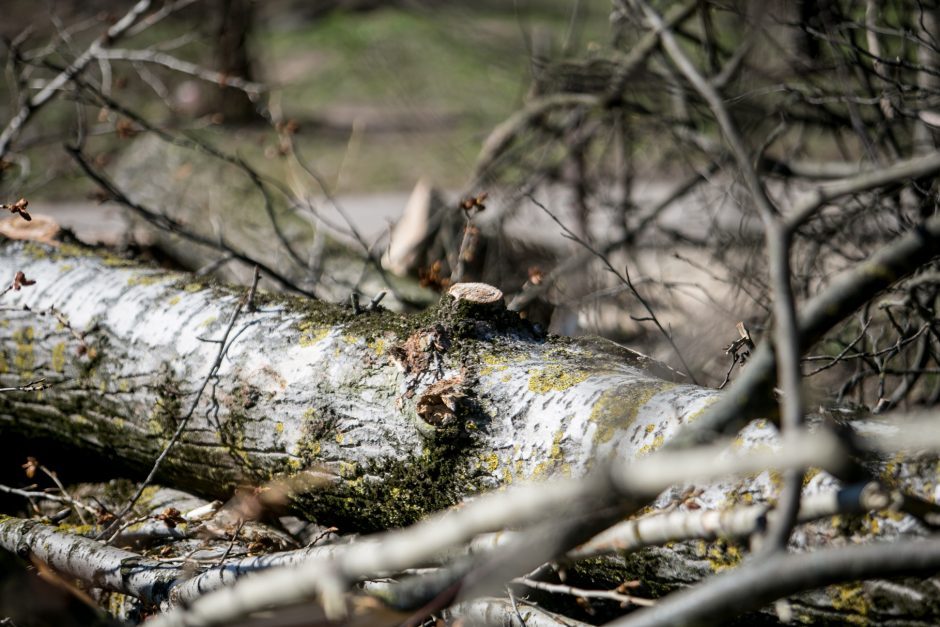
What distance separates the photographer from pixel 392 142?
9.79 meters

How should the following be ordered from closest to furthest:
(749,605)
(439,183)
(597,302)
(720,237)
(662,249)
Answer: (749,605), (597,302), (720,237), (662,249), (439,183)

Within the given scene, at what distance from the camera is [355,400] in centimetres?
203

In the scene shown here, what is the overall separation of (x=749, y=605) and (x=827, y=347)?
10.1 ft

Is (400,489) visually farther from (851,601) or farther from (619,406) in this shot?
(851,601)

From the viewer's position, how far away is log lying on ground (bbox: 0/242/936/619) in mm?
1734

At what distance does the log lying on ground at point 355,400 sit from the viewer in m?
1.73

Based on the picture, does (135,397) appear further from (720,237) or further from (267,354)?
(720,237)

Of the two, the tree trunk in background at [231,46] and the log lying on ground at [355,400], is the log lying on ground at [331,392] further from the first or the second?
the tree trunk in background at [231,46]

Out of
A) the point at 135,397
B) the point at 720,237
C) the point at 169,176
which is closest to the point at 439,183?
the point at 169,176

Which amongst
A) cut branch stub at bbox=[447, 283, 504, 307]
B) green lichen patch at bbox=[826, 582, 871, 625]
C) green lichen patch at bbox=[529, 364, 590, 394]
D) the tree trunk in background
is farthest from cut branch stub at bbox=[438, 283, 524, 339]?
the tree trunk in background

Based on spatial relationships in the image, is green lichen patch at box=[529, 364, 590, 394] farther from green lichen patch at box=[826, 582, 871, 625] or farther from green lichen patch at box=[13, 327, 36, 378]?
green lichen patch at box=[13, 327, 36, 378]

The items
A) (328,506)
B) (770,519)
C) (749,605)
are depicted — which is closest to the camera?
(749,605)

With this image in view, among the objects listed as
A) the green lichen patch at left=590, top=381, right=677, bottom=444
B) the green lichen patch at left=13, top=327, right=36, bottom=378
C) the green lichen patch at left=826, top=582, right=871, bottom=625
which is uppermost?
the green lichen patch at left=590, top=381, right=677, bottom=444

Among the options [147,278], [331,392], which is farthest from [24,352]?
[331,392]
